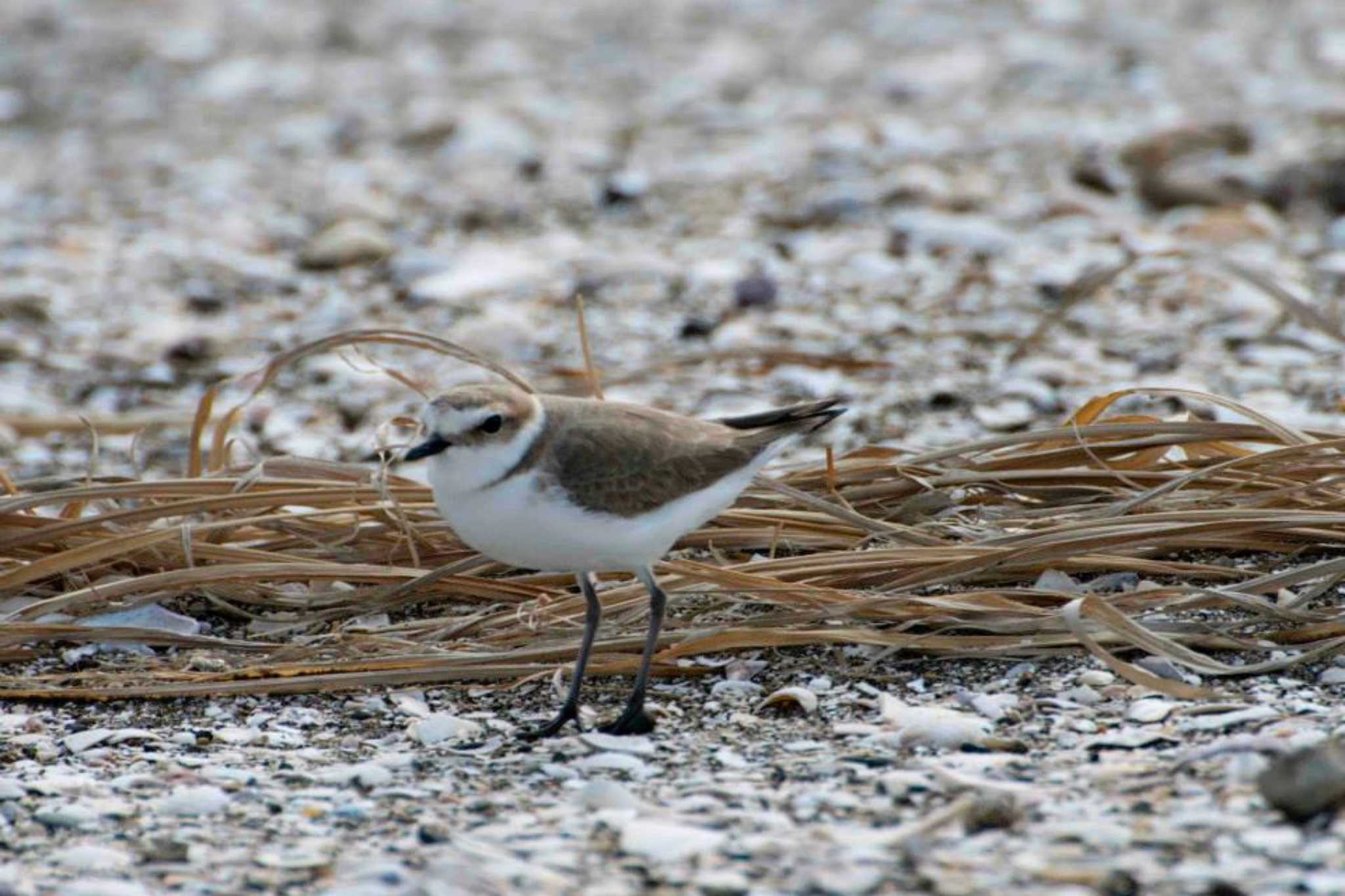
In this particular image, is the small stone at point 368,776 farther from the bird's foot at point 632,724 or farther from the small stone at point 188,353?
the small stone at point 188,353

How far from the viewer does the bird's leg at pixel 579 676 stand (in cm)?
364

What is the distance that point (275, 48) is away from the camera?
11859mm

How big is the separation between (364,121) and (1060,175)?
4.01 meters

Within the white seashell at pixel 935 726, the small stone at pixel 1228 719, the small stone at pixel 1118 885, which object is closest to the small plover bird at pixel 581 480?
the white seashell at pixel 935 726

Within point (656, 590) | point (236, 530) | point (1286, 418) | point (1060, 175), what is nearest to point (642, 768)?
point (656, 590)

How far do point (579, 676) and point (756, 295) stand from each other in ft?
12.4

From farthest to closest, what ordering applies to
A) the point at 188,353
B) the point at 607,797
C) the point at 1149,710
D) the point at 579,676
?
the point at 188,353 < the point at 579,676 < the point at 1149,710 < the point at 607,797

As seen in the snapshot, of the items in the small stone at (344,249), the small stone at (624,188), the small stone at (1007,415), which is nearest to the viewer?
the small stone at (1007,415)

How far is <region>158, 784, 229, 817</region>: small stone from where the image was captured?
3.21 meters

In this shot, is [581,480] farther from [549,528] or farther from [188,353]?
[188,353]

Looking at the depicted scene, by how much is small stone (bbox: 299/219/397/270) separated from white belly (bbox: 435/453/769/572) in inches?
188

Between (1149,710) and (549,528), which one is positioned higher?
(549,528)

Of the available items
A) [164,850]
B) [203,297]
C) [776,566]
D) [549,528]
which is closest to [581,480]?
[549,528]

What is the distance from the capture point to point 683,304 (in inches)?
293
